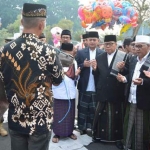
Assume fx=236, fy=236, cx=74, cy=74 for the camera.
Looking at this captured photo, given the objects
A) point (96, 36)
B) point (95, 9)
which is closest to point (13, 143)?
point (96, 36)

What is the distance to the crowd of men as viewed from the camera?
1.80 metres

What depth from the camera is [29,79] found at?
1.78 meters

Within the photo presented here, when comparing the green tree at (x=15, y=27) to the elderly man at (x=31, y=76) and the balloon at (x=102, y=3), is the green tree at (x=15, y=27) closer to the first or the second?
the balloon at (x=102, y=3)

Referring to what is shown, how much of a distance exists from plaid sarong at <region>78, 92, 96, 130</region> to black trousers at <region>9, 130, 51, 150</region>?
1.93 m

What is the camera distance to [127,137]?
10.7 feet

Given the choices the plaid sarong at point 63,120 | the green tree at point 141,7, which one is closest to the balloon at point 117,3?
the plaid sarong at point 63,120

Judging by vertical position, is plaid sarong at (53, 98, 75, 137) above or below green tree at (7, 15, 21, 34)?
below

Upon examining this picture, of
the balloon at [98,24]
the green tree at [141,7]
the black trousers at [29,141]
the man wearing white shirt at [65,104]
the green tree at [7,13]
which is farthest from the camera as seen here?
the green tree at [7,13]

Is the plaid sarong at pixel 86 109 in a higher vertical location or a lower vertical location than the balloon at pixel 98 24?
lower

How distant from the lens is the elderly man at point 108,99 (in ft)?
11.3

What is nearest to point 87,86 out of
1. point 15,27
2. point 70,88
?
point 70,88

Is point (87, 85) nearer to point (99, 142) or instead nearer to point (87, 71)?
point (87, 71)

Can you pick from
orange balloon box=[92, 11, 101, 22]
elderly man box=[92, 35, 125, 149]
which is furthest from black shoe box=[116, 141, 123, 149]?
orange balloon box=[92, 11, 101, 22]

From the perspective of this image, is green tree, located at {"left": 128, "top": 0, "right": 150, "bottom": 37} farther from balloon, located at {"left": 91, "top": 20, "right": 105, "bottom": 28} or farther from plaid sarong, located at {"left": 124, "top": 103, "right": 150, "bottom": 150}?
plaid sarong, located at {"left": 124, "top": 103, "right": 150, "bottom": 150}
